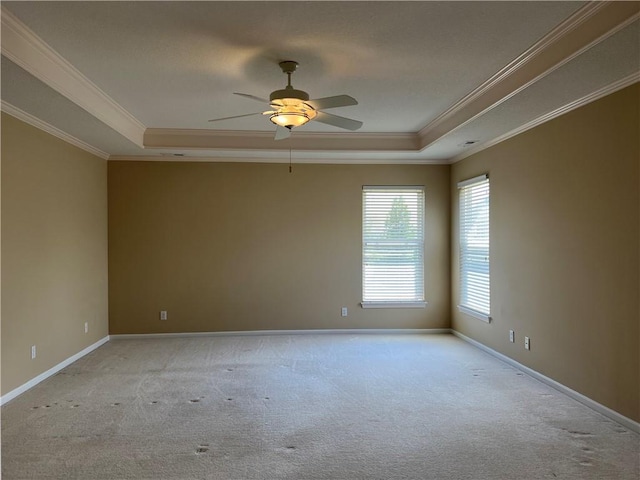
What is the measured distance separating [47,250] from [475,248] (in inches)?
195

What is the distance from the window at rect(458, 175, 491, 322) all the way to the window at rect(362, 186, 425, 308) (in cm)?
63

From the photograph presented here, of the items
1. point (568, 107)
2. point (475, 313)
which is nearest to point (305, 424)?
point (475, 313)

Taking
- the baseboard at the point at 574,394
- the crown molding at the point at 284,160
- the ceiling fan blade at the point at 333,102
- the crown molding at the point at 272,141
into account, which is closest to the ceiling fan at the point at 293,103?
the ceiling fan blade at the point at 333,102

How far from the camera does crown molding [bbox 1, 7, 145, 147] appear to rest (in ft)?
8.38

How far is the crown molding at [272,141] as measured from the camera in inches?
208

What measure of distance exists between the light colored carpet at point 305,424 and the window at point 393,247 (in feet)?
4.82

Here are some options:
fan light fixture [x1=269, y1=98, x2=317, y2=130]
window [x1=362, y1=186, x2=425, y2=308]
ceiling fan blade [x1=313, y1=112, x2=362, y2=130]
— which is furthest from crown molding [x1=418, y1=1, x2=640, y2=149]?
window [x1=362, y1=186, x2=425, y2=308]

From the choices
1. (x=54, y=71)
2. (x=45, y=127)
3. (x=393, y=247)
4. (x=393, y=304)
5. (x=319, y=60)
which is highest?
(x=319, y=60)

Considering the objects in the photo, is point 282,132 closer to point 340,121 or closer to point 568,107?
point 340,121

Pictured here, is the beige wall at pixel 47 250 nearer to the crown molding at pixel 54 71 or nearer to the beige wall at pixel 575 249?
the crown molding at pixel 54 71

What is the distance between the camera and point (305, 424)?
3109 mm

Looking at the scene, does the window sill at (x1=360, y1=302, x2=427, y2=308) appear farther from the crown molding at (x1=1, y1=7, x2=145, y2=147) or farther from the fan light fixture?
the crown molding at (x1=1, y1=7, x2=145, y2=147)

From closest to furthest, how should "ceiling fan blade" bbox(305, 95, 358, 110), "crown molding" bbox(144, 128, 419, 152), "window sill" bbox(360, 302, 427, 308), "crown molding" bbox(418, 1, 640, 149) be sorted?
1. "crown molding" bbox(418, 1, 640, 149)
2. "ceiling fan blade" bbox(305, 95, 358, 110)
3. "crown molding" bbox(144, 128, 419, 152)
4. "window sill" bbox(360, 302, 427, 308)

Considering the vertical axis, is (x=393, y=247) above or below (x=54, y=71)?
below
